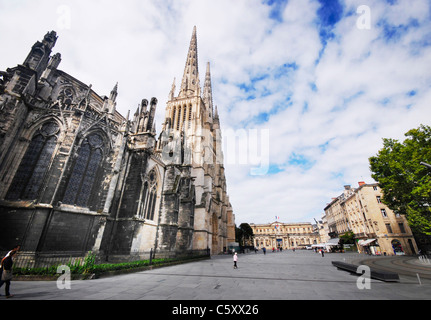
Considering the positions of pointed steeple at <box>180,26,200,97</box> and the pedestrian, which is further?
pointed steeple at <box>180,26,200,97</box>

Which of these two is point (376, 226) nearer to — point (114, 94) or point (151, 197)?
point (151, 197)

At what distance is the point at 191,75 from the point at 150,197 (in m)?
36.7

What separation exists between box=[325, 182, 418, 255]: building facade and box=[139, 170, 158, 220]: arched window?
31440 mm

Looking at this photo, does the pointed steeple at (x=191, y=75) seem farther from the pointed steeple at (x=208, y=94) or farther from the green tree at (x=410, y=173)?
the green tree at (x=410, y=173)

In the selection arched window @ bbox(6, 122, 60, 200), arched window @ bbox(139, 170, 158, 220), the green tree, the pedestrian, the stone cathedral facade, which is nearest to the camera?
the pedestrian

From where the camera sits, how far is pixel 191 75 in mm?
45062

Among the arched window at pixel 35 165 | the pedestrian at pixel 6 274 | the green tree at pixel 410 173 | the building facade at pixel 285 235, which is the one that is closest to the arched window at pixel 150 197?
the arched window at pixel 35 165

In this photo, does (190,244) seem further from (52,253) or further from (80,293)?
(80,293)

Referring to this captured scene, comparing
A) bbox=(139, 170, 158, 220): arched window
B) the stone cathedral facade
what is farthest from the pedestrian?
bbox=(139, 170, 158, 220): arched window

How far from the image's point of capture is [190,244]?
20.2 metres

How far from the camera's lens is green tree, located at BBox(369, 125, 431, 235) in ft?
48.4

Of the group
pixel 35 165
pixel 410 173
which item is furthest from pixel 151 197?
pixel 410 173

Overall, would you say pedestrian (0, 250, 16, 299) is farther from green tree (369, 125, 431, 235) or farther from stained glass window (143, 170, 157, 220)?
green tree (369, 125, 431, 235)

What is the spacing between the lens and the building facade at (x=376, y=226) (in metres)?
28.7
